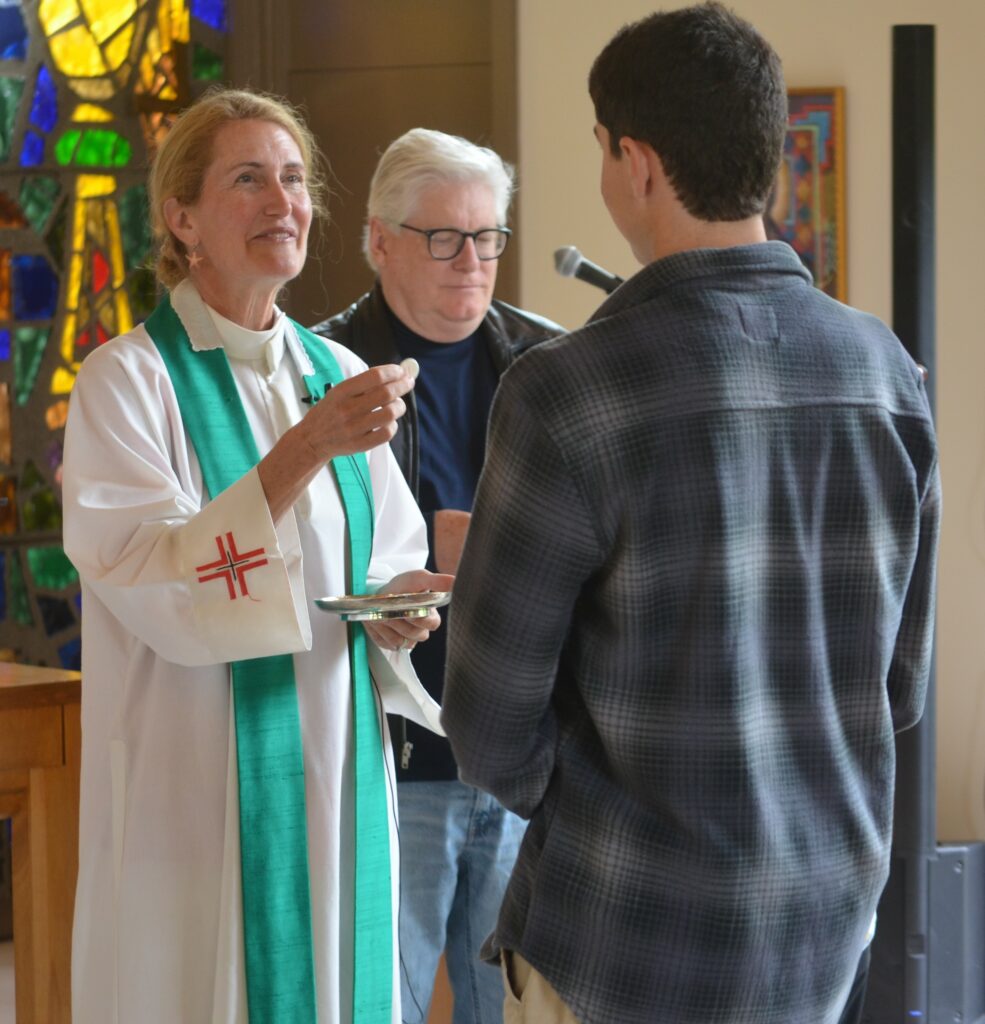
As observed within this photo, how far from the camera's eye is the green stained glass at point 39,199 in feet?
15.4

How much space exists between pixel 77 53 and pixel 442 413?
112 inches

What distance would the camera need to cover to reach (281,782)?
2.10 metres

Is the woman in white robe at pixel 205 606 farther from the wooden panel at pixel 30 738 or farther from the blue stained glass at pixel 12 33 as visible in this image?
the blue stained glass at pixel 12 33

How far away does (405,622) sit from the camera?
7.07 feet

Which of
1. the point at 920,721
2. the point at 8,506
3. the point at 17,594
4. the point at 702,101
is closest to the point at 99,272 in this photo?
the point at 8,506

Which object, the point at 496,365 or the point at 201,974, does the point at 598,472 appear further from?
the point at 496,365

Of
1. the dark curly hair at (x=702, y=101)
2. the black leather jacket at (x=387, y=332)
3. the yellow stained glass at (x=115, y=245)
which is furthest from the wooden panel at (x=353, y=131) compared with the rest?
the dark curly hair at (x=702, y=101)

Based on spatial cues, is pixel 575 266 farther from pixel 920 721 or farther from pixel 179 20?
pixel 179 20

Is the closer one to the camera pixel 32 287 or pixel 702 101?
pixel 702 101

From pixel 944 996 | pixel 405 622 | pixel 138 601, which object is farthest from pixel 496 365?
pixel 944 996

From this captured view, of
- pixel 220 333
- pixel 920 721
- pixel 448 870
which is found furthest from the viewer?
pixel 920 721

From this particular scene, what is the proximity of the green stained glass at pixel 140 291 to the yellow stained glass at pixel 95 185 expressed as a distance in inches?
10.7

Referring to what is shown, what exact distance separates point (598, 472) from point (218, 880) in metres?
1.09

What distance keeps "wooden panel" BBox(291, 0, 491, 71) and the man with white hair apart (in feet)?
6.26
